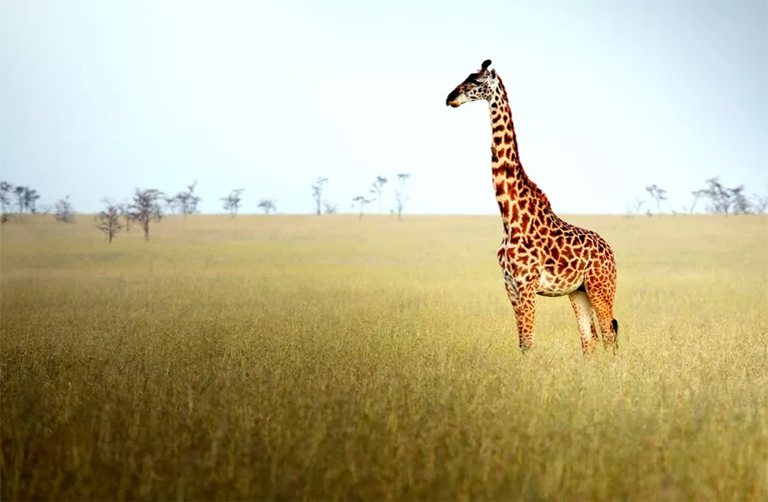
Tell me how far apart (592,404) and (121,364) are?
18.1ft

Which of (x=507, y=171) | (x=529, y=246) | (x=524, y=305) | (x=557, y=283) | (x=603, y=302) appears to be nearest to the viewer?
(x=524, y=305)

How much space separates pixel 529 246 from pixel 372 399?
340cm

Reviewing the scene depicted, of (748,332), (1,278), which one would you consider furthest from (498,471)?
(1,278)

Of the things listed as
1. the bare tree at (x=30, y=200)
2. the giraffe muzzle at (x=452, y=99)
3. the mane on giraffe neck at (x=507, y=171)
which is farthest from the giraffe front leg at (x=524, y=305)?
the bare tree at (x=30, y=200)

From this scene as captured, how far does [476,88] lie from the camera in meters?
9.62

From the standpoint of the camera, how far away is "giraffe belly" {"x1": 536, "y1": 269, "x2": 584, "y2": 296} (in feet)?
32.2

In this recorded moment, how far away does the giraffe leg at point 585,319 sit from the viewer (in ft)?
34.6

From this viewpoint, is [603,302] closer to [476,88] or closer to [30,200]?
[476,88]

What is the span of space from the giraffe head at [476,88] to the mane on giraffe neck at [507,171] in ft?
0.51

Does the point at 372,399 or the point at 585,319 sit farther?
the point at 585,319

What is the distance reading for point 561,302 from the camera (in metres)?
19.4

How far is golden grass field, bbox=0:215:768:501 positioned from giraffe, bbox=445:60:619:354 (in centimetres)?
66

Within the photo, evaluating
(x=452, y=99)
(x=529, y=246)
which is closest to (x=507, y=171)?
(x=529, y=246)

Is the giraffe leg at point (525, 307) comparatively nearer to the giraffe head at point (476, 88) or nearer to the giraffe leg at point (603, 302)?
the giraffe leg at point (603, 302)
